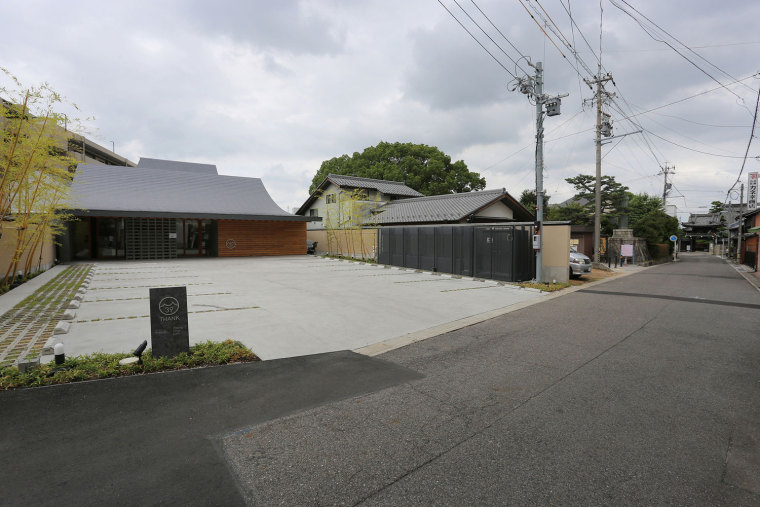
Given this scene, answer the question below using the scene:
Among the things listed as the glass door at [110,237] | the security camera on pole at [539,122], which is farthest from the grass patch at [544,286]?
the glass door at [110,237]

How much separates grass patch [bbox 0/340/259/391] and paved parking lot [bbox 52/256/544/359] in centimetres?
44

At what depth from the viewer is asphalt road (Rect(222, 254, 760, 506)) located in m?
2.45

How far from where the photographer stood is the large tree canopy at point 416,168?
40.8 meters

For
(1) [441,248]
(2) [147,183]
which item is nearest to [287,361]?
(1) [441,248]

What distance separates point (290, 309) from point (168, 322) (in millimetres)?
3448

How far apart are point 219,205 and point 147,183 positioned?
467 centimetres

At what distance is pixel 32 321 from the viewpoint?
6.51 m

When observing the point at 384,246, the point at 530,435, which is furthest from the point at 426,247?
the point at 530,435

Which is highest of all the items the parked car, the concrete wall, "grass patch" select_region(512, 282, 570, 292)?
the concrete wall

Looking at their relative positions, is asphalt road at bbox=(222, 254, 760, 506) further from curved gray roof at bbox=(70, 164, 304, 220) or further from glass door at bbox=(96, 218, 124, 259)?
glass door at bbox=(96, 218, 124, 259)

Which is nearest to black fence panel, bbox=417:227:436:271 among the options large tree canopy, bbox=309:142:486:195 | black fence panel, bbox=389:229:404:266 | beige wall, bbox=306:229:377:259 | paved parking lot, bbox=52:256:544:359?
black fence panel, bbox=389:229:404:266

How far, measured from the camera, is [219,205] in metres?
24.4

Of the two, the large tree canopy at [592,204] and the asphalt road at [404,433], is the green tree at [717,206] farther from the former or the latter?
the asphalt road at [404,433]

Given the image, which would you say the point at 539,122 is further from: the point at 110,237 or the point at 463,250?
the point at 110,237
